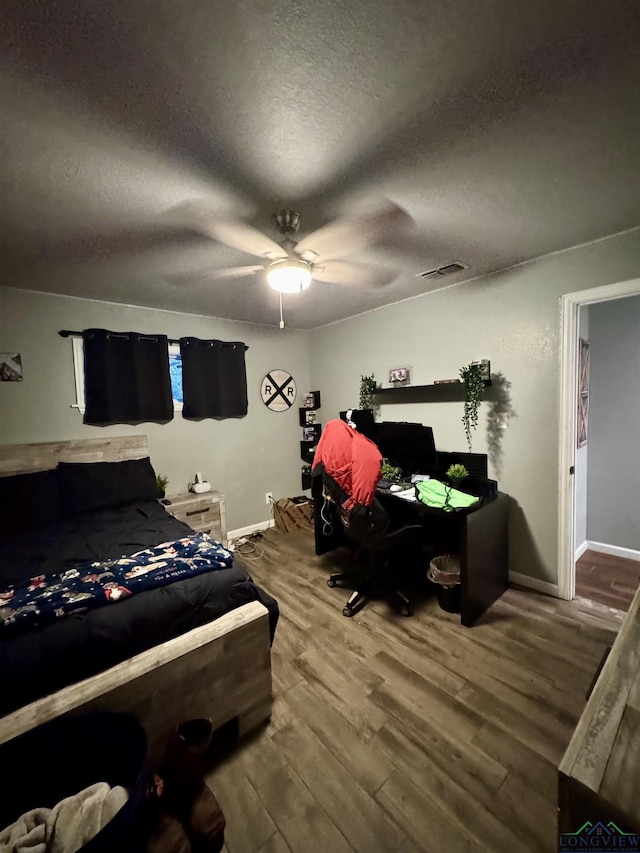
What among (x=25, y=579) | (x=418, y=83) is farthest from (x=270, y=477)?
(x=418, y=83)

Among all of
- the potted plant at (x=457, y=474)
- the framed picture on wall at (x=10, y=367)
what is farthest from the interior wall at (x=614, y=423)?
the framed picture on wall at (x=10, y=367)

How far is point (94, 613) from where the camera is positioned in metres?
1.27

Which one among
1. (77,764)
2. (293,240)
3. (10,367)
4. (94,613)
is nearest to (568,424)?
(293,240)

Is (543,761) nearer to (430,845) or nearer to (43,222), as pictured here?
(430,845)

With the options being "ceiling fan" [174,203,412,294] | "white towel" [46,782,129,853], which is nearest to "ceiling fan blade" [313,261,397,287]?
"ceiling fan" [174,203,412,294]

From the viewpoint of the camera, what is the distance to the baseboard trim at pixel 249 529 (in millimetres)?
3686

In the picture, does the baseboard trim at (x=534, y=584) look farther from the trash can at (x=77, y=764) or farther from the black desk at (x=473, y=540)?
the trash can at (x=77, y=764)

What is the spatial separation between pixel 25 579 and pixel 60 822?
1.02 m

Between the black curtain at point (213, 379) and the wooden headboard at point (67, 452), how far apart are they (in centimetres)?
58

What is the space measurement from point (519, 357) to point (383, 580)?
6.42 feet

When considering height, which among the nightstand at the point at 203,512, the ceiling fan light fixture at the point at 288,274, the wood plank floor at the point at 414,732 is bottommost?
the wood plank floor at the point at 414,732

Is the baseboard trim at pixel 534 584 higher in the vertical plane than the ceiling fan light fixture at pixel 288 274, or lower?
lower

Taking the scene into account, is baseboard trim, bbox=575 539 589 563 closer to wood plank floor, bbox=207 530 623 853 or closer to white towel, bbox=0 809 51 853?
wood plank floor, bbox=207 530 623 853

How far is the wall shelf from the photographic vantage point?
2.85 meters
